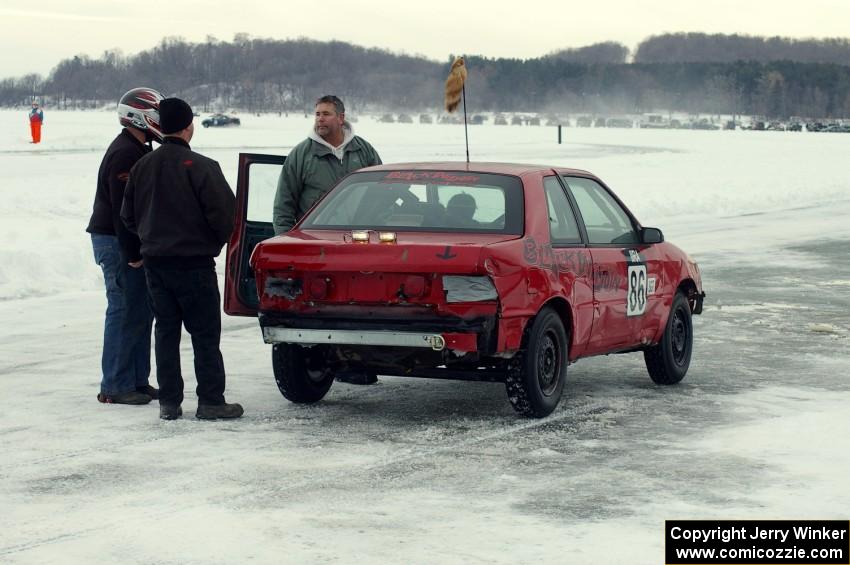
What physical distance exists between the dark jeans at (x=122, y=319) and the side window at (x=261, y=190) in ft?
2.99

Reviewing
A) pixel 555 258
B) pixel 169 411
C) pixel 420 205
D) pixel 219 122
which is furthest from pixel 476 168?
pixel 219 122

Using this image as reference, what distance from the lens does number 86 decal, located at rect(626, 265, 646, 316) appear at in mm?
8961

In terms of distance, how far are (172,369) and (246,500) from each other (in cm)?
212

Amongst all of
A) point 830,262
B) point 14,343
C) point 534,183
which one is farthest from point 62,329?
point 830,262

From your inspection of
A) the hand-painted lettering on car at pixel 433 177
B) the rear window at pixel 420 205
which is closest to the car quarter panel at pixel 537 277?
the rear window at pixel 420 205

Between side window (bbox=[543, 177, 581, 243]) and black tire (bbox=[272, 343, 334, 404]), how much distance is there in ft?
5.12

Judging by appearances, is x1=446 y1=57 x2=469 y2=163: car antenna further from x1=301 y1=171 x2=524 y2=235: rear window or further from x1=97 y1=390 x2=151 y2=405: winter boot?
x1=97 y1=390 x2=151 y2=405: winter boot

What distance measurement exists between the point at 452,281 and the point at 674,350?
2625 mm

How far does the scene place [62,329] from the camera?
12078mm

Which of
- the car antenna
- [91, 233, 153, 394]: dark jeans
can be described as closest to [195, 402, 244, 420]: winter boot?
[91, 233, 153, 394]: dark jeans

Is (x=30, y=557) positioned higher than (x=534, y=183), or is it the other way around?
(x=534, y=183)

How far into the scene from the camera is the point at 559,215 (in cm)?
853

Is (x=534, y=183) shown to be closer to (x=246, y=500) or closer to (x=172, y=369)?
(x=172, y=369)

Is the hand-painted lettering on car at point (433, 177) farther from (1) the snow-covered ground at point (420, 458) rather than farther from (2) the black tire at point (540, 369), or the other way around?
(1) the snow-covered ground at point (420, 458)
